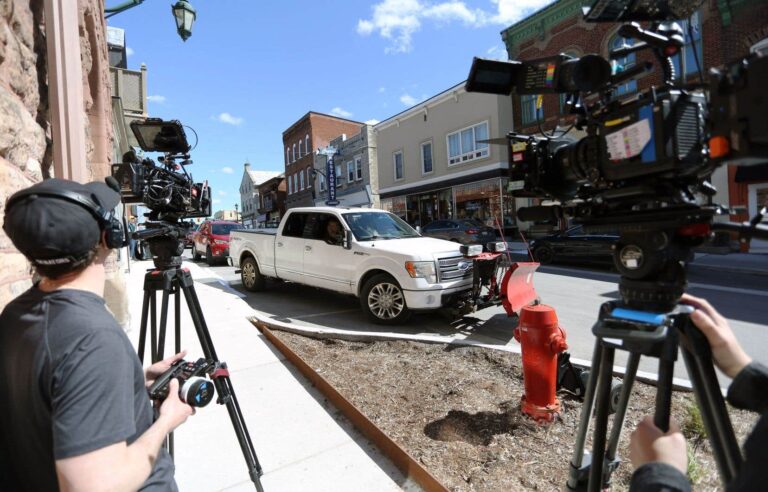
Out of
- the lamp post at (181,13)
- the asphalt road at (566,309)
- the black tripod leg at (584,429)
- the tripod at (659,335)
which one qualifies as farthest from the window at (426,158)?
the tripod at (659,335)

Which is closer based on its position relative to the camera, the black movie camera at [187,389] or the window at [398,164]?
the black movie camera at [187,389]

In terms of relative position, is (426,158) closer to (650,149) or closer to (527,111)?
(527,111)

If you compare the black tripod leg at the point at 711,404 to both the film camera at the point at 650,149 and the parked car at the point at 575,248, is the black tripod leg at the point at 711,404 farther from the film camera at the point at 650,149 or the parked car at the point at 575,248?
the parked car at the point at 575,248

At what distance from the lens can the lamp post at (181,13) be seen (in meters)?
6.04

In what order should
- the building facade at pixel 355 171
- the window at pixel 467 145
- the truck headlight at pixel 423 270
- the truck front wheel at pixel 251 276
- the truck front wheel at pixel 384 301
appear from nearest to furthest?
1. the truck headlight at pixel 423 270
2. the truck front wheel at pixel 384 301
3. the truck front wheel at pixel 251 276
4. the window at pixel 467 145
5. the building facade at pixel 355 171

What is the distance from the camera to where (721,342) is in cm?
115

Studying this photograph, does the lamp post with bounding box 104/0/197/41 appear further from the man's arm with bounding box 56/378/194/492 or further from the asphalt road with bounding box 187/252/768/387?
the man's arm with bounding box 56/378/194/492

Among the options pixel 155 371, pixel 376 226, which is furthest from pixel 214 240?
pixel 155 371

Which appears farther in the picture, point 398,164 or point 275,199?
point 275,199

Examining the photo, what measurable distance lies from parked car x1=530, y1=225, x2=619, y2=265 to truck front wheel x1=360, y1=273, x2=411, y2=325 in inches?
230

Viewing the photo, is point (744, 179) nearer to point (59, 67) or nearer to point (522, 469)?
point (522, 469)

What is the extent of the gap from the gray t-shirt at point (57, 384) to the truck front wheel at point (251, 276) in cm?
777

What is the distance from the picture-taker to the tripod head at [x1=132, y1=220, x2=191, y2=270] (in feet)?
7.64

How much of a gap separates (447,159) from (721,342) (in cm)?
2119
